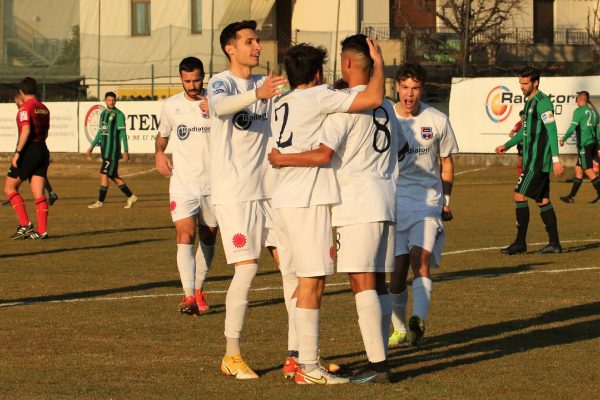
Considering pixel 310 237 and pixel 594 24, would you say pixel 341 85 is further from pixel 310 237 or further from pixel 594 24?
pixel 594 24

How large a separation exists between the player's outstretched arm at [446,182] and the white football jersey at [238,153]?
1.54 metres

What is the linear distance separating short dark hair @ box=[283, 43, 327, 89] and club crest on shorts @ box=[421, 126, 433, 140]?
201cm

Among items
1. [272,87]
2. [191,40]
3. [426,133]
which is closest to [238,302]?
[272,87]

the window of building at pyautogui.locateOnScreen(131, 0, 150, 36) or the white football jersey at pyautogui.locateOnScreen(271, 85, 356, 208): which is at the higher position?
the window of building at pyautogui.locateOnScreen(131, 0, 150, 36)

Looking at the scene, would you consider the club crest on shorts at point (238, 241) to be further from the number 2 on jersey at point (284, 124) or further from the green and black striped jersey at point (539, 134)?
the green and black striped jersey at point (539, 134)

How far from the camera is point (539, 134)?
1589 centimetres

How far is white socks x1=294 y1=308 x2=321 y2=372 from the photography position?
7660 mm

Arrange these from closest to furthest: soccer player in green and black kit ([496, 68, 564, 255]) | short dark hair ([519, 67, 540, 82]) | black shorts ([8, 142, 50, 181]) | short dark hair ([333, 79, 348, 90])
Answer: short dark hair ([333, 79, 348, 90])
short dark hair ([519, 67, 540, 82])
soccer player in green and black kit ([496, 68, 564, 255])
black shorts ([8, 142, 50, 181])

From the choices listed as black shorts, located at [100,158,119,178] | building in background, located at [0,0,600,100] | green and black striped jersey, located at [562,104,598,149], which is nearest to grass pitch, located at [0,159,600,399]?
black shorts, located at [100,158,119,178]

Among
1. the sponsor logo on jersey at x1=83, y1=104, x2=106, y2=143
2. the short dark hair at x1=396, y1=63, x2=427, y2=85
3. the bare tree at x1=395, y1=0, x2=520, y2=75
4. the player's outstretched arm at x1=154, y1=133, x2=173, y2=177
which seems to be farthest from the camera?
the bare tree at x1=395, y1=0, x2=520, y2=75

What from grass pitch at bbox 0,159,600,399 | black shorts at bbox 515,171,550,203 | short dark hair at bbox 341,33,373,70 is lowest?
grass pitch at bbox 0,159,600,399

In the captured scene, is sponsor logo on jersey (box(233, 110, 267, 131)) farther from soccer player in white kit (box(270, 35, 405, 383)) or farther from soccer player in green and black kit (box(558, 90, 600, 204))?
soccer player in green and black kit (box(558, 90, 600, 204))

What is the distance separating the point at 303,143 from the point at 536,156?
29.1 feet

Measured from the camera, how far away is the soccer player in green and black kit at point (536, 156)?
15.6m
